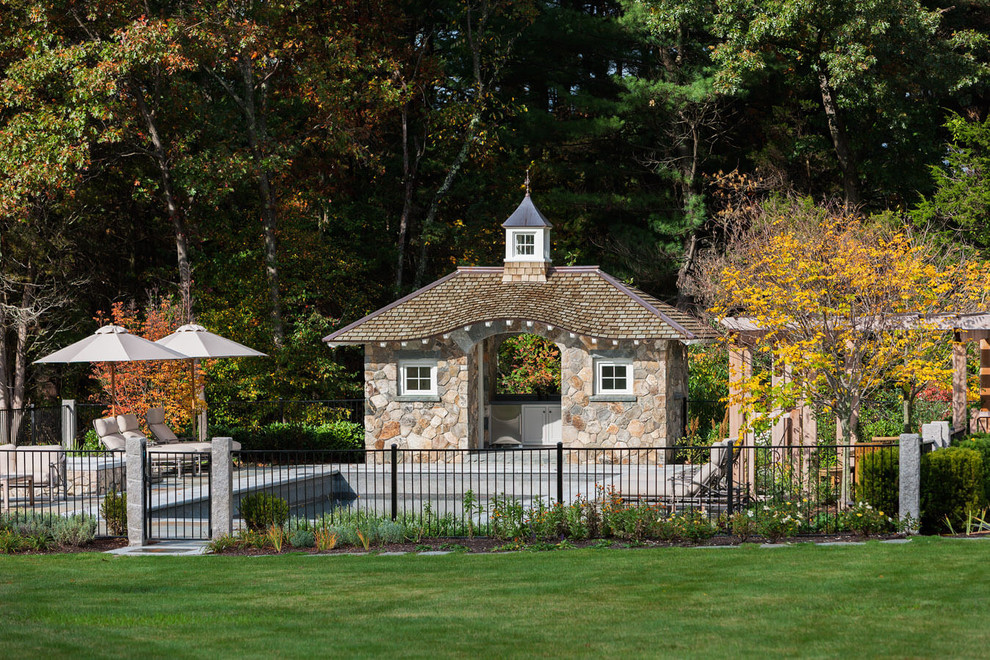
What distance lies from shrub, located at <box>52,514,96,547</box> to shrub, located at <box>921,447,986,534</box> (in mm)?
11193

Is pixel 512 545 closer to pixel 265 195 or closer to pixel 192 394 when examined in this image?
pixel 192 394

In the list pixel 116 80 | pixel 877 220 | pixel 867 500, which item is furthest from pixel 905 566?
pixel 116 80

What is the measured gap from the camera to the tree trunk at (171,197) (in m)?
27.7

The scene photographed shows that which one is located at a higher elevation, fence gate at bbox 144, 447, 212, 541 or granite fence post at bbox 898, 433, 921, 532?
granite fence post at bbox 898, 433, 921, 532

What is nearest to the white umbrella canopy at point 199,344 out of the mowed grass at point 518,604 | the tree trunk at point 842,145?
the mowed grass at point 518,604

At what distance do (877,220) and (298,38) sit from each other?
16.1 metres

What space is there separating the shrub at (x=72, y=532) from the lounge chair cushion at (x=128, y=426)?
599 centimetres

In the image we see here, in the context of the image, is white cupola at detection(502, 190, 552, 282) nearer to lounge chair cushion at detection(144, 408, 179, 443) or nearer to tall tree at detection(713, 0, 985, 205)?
lounge chair cushion at detection(144, 408, 179, 443)

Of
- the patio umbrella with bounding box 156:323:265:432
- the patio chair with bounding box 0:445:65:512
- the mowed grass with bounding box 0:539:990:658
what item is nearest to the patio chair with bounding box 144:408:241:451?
the patio umbrella with bounding box 156:323:265:432

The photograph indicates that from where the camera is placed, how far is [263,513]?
15.3 m

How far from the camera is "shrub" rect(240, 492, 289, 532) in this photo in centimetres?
1524

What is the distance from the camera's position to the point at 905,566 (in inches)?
464

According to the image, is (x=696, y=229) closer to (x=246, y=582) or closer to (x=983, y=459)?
(x=983, y=459)

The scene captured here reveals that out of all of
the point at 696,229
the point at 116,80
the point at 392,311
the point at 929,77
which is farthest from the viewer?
the point at 696,229
